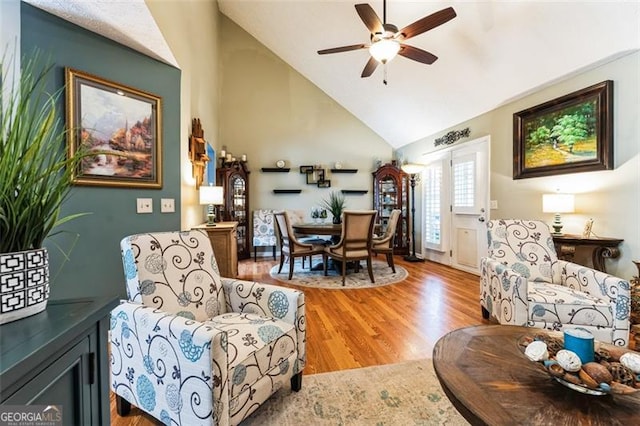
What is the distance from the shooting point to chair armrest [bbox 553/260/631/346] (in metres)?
1.80

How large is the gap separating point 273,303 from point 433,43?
347cm

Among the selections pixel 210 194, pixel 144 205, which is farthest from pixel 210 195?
pixel 144 205

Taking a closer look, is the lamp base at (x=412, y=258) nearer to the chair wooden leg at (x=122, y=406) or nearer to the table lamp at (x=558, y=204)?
the table lamp at (x=558, y=204)

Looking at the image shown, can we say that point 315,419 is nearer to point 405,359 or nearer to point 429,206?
point 405,359

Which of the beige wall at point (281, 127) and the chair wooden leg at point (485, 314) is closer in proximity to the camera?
the chair wooden leg at point (485, 314)

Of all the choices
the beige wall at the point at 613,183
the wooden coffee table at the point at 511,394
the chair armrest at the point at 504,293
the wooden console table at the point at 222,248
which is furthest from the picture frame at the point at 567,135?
the wooden console table at the point at 222,248

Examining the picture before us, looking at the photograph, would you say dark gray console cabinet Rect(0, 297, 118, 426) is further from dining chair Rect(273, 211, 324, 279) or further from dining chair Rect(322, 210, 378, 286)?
dining chair Rect(273, 211, 324, 279)

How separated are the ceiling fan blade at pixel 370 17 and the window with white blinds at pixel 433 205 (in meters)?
3.06

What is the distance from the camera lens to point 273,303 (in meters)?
1.61

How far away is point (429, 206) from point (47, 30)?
17.6 ft

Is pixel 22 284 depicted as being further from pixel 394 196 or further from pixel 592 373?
pixel 394 196

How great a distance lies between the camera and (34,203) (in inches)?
28.5

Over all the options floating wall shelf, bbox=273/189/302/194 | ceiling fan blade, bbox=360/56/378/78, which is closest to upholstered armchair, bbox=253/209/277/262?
floating wall shelf, bbox=273/189/302/194

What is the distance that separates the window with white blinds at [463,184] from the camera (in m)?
4.28
